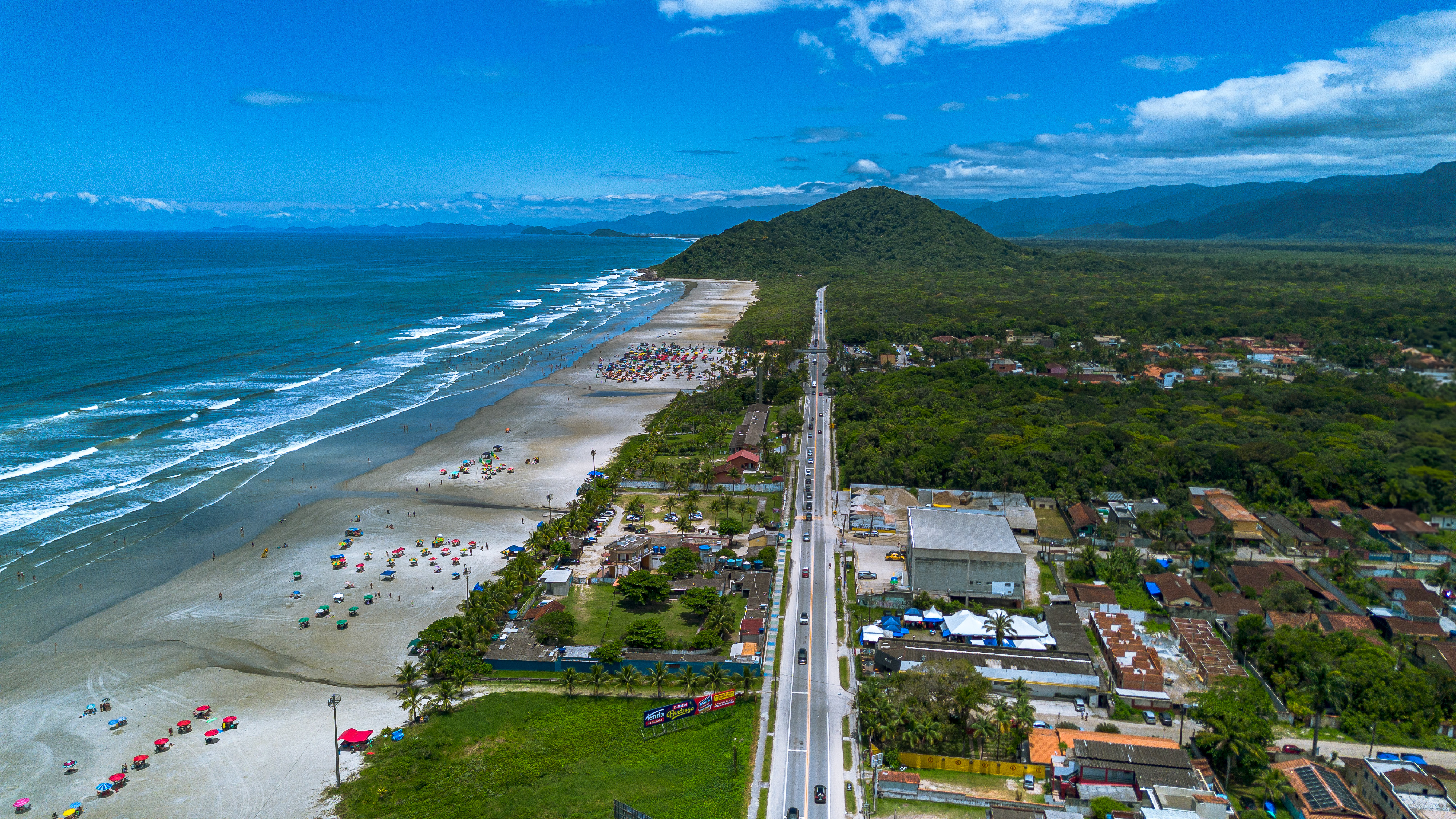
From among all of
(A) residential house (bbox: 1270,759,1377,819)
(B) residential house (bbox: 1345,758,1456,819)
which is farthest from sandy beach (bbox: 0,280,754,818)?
(B) residential house (bbox: 1345,758,1456,819)

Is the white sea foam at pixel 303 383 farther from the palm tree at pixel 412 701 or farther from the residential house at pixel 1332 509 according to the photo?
the residential house at pixel 1332 509

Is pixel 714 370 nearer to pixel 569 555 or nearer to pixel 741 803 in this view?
pixel 569 555

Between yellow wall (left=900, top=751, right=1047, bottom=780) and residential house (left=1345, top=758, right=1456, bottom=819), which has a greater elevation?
residential house (left=1345, top=758, right=1456, bottom=819)

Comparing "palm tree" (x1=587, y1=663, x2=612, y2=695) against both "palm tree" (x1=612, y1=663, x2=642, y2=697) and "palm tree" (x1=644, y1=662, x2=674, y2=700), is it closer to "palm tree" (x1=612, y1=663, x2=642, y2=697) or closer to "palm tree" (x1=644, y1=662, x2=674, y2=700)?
"palm tree" (x1=612, y1=663, x2=642, y2=697)

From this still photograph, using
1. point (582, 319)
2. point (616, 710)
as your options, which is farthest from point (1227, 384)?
point (582, 319)

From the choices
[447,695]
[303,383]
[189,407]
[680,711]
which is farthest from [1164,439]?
[189,407]

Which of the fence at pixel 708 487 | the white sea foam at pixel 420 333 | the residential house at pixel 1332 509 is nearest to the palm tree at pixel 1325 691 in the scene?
the residential house at pixel 1332 509
